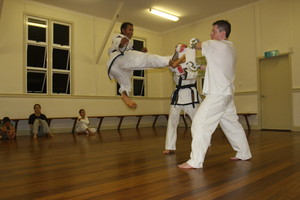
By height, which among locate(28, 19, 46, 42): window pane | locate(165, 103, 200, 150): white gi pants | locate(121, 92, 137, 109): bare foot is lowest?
locate(165, 103, 200, 150): white gi pants

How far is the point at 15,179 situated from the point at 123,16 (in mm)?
7035

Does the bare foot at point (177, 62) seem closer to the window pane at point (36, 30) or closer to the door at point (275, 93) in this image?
the door at point (275, 93)

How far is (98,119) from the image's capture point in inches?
327

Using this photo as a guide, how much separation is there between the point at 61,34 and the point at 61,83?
1467mm

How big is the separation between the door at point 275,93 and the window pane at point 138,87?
13.7 feet

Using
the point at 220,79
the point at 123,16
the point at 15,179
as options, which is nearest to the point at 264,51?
the point at 123,16

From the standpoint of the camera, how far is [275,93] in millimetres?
7082

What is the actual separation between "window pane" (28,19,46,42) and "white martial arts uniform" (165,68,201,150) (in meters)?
5.42

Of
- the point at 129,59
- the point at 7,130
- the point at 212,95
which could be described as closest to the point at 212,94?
the point at 212,95

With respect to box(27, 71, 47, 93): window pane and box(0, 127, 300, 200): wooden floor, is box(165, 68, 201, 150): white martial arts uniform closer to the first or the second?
box(0, 127, 300, 200): wooden floor

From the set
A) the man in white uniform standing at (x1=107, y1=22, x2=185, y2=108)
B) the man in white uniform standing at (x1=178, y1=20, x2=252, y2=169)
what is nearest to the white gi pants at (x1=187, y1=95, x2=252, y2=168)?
the man in white uniform standing at (x1=178, y1=20, x2=252, y2=169)

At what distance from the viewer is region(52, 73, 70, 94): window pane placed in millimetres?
7648

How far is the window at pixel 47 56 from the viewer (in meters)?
7.27

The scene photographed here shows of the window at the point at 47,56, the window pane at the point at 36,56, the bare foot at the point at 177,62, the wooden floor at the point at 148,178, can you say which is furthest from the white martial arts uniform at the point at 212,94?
the window pane at the point at 36,56
